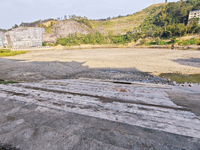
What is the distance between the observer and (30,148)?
1.32 metres

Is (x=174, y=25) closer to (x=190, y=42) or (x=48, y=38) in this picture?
(x=190, y=42)

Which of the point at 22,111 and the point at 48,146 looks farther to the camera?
the point at 22,111

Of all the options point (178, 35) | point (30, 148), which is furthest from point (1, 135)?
point (178, 35)

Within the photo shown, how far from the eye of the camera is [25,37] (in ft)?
183

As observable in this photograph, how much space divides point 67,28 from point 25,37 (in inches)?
982

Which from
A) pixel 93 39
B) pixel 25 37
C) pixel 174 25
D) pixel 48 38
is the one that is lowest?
pixel 93 39

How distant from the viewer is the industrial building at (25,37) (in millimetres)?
55650

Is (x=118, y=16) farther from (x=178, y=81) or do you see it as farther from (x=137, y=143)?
(x=137, y=143)

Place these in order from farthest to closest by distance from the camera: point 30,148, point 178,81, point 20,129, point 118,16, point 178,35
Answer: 1. point 118,16
2. point 178,35
3. point 178,81
4. point 20,129
5. point 30,148

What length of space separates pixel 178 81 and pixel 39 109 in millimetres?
10650

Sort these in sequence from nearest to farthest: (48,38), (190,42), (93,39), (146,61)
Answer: (146,61), (190,42), (48,38), (93,39)

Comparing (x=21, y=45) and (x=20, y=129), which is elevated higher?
(x=21, y=45)

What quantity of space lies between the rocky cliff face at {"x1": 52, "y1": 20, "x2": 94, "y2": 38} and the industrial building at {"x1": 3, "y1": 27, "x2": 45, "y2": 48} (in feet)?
41.3

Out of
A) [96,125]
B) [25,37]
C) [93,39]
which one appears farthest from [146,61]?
[25,37]
